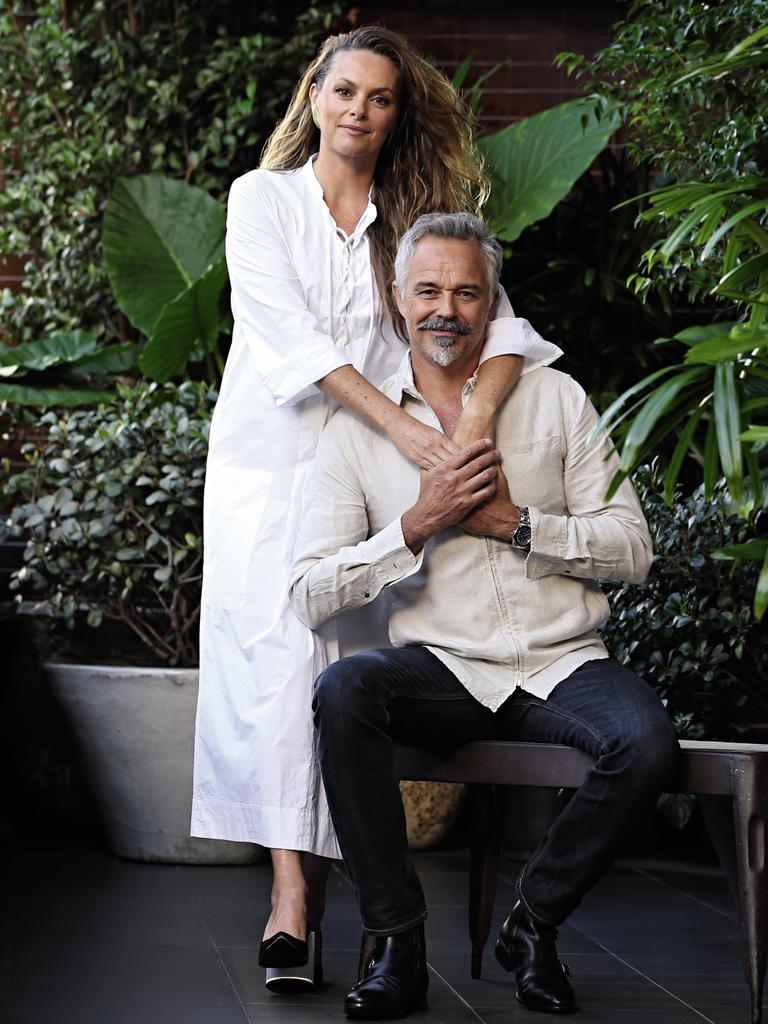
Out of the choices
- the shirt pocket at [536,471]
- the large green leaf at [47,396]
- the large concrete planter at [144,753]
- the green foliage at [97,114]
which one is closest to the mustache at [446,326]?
the shirt pocket at [536,471]

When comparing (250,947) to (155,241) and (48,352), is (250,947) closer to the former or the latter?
(48,352)

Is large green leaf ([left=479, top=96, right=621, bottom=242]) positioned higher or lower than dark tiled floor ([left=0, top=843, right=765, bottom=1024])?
higher

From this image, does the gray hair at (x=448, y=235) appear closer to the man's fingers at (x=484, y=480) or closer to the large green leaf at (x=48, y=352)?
the man's fingers at (x=484, y=480)

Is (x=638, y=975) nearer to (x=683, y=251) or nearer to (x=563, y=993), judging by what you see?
(x=563, y=993)

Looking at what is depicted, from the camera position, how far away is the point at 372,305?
2816 mm

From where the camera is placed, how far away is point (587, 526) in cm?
251

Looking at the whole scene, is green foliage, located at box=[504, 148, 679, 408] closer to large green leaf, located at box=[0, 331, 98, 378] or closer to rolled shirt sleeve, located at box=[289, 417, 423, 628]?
large green leaf, located at box=[0, 331, 98, 378]

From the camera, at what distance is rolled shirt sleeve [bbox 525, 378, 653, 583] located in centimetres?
248

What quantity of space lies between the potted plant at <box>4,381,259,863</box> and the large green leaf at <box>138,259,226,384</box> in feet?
0.89

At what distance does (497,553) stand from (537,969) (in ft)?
2.24

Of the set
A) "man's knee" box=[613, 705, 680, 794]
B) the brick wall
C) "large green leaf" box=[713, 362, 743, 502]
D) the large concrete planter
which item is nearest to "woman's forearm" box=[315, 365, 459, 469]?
"man's knee" box=[613, 705, 680, 794]

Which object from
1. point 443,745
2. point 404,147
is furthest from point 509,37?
point 443,745

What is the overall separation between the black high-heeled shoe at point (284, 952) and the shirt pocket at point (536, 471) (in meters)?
0.84

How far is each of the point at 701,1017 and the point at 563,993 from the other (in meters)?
0.24
